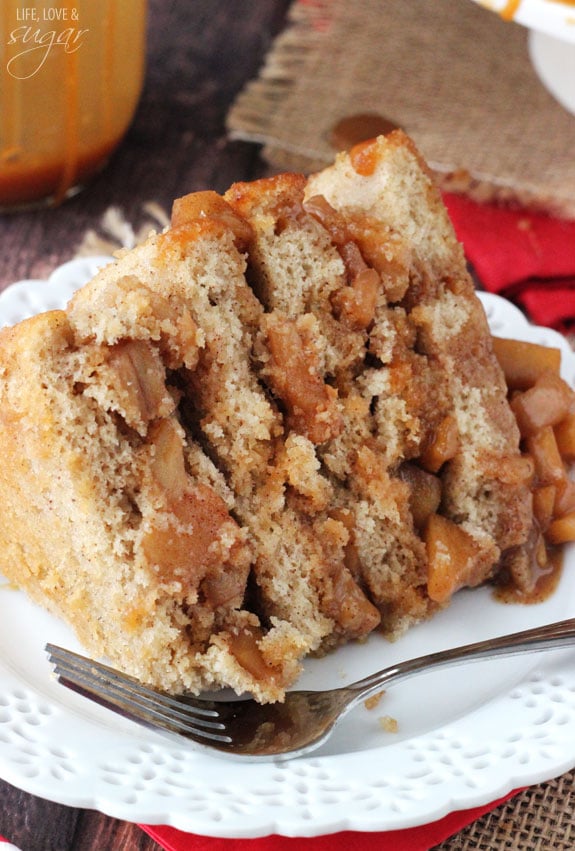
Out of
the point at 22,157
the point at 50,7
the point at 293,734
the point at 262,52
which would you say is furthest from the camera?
the point at 262,52

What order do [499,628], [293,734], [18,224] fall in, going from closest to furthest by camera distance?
[293,734], [499,628], [18,224]

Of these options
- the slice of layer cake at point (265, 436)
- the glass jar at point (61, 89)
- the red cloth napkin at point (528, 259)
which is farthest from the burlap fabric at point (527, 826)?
the glass jar at point (61, 89)

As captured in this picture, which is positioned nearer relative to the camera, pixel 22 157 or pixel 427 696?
pixel 427 696

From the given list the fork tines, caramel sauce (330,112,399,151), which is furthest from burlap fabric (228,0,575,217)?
the fork tines

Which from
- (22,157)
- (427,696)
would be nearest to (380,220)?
(427,696)

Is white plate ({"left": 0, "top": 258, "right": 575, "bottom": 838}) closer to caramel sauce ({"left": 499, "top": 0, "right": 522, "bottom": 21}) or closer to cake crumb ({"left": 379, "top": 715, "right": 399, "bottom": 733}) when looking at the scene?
cake crumb ({"left": 379, "top": 715, "right": 399, "bottom": 733})

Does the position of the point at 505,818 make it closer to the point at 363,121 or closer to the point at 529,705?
the point at 529,705
